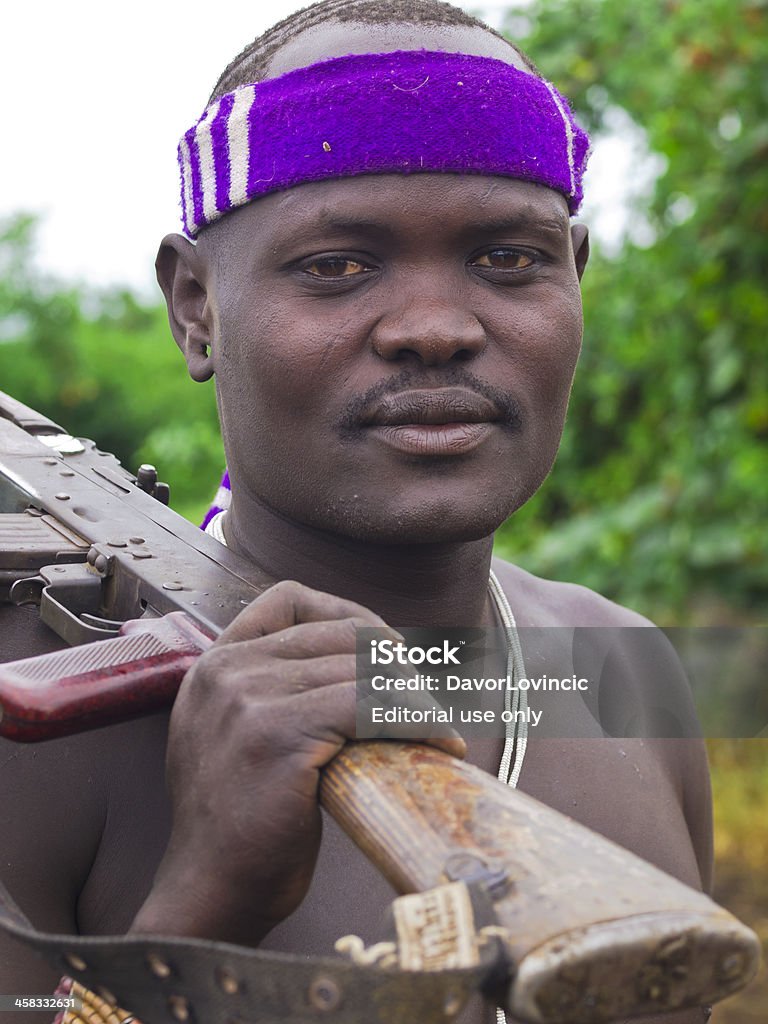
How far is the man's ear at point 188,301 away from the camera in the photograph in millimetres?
2264

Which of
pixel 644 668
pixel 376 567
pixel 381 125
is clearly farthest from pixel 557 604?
pixel 381 125

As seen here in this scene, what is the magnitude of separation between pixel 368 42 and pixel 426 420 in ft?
2.09

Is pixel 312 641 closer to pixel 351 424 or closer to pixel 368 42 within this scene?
pixel 351 424

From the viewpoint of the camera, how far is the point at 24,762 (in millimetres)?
1864

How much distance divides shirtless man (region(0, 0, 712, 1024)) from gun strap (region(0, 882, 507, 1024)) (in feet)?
0.75

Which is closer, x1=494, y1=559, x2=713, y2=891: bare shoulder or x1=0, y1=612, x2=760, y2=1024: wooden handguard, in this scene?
x1=0, y1=612, x2=760, y2=1024: wooden handguard

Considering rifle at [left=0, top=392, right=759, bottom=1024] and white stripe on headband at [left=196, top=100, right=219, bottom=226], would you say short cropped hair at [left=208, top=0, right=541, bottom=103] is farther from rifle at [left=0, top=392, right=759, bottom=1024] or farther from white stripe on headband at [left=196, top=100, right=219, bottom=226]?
rifle at [left=0, top=392, right=759, bottom=1024]

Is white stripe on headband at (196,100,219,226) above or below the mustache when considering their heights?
above

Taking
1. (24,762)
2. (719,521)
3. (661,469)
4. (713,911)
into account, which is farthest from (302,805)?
(661,469)

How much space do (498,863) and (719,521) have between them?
5.00 metres

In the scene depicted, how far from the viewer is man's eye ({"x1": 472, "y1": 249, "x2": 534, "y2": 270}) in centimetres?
201

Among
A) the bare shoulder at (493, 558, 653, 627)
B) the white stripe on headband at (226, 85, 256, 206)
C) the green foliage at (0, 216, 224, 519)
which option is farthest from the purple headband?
the green foliage at (0, 216, 224, 519)

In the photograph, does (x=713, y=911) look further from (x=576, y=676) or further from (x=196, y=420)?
(x=196, y=420)

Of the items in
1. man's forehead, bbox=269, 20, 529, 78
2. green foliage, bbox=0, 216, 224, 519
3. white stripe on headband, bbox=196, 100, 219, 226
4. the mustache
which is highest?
green foliage, bbox=0, 216, 224, 519
